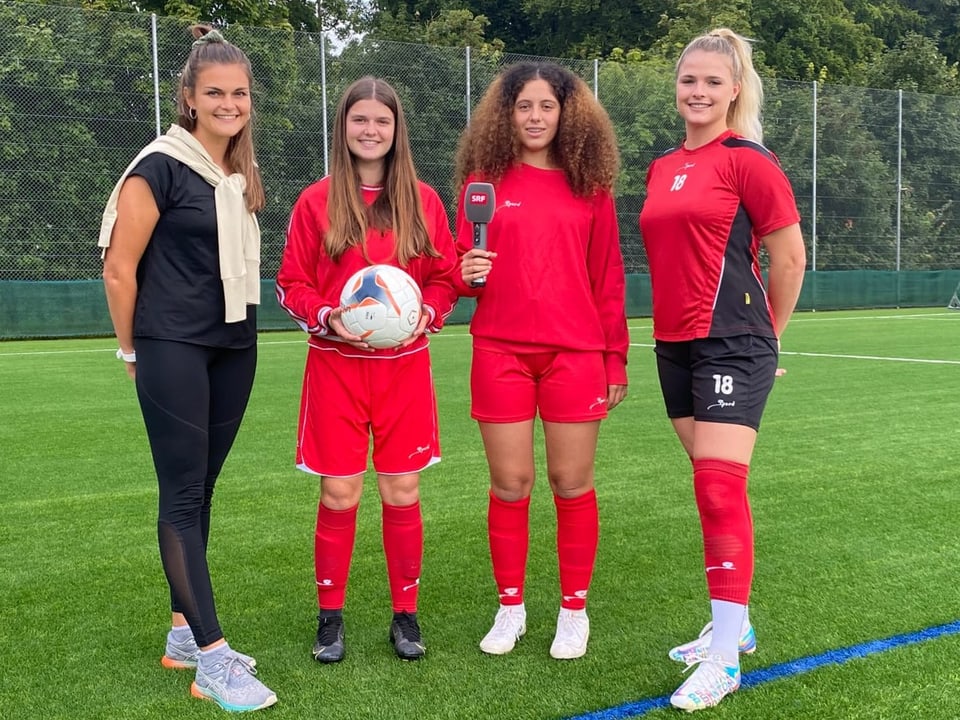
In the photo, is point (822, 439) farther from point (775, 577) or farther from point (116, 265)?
point (116, 265)

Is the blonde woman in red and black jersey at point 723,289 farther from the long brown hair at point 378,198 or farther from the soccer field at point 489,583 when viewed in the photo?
the long brown hair at point 378,198

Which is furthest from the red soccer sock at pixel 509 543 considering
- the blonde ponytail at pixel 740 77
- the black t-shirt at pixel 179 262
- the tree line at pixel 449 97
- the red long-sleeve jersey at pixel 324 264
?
the tree line at pixel 449 97

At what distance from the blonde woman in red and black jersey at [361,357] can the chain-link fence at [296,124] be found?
1419 centimetres

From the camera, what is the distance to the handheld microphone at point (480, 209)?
9.89 ft

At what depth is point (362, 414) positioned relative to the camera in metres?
3.11

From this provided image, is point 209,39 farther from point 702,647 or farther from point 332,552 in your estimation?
point 702,647

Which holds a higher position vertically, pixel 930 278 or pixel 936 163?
pixel 936 163

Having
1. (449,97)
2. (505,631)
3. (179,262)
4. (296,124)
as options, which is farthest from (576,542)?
(449,97)

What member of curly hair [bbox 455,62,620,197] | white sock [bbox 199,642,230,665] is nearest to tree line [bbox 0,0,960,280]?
curly hair [bbox 455,62,620,197]

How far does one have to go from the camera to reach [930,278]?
26.4m

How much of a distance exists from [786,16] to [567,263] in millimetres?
38401

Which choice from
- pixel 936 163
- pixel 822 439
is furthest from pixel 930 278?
pixel 822 439

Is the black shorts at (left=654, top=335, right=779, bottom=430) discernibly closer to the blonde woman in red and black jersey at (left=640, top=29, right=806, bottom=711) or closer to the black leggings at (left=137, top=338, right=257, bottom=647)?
the blonde woman in red and black jersey at (left=640, top=29, right=806, bottom=711)

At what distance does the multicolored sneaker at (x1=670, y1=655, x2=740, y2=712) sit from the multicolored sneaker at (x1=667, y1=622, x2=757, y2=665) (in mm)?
184
